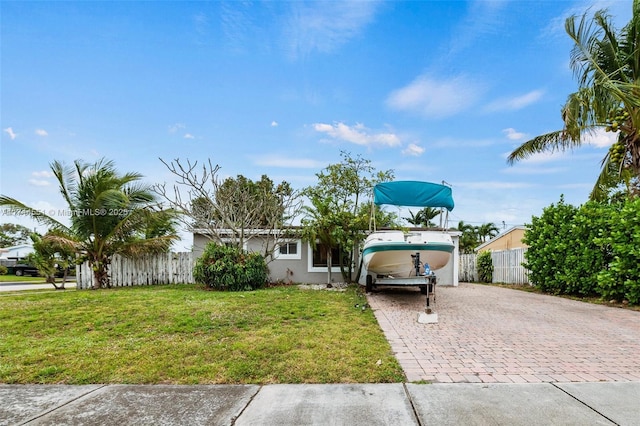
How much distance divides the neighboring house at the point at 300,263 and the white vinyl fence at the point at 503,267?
10.0 ft

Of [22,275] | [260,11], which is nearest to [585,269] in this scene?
[260,11]

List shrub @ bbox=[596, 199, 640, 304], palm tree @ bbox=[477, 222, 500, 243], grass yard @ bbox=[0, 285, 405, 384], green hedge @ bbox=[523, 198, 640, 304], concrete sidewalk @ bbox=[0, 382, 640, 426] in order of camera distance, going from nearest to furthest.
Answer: concrete sidewalk @ bbox=[0, 382, 640, 426]
grass yard @ bbox=[0, 285, 405, 384]
shrub @ bbox=[596, 199, 640, 304]
green hedge @ bbox=[523, 198, 640, 304]
palm tree @ bbox=[477, 222, 500, 243]

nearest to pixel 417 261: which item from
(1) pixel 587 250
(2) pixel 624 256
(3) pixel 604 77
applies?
(2) pixel 624 256

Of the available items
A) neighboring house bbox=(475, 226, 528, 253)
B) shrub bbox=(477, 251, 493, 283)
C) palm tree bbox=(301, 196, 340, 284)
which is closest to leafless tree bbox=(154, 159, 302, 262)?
palm tree bbox=(301, 196, 340, 284)

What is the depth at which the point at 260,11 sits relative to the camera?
915 cm

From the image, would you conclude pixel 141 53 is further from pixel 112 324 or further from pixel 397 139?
pixel 397 139

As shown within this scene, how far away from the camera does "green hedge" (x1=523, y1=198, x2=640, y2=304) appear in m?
7.82

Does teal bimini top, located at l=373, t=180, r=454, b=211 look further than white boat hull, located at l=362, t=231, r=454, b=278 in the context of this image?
Yes

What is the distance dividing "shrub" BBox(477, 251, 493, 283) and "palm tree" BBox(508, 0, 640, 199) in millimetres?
6943

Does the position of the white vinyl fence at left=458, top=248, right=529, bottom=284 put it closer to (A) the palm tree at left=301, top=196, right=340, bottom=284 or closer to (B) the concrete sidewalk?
(A) the palm tree at left=301, top=196, right=340, bottom=284

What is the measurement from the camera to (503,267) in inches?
595

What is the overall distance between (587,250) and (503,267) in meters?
6.19

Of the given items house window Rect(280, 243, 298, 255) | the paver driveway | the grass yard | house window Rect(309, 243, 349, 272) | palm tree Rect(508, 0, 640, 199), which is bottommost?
the paver driveway

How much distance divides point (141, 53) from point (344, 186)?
8.28 meters
